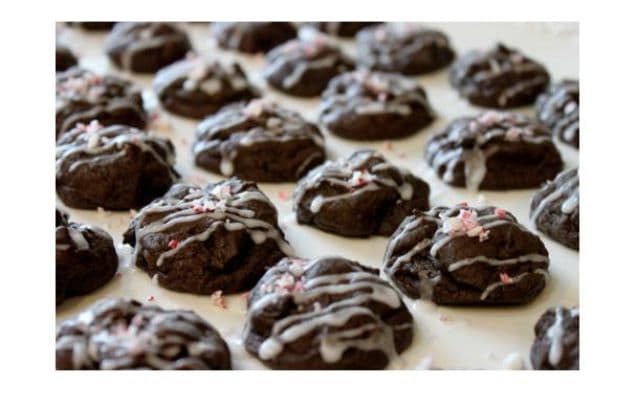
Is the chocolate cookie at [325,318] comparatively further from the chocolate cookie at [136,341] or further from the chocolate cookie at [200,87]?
the chocolate cookie at [200,87]

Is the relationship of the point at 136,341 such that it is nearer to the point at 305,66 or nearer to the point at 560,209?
the point at 560,209

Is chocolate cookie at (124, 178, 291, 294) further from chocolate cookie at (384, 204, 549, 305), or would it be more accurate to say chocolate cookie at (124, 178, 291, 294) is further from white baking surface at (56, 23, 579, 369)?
chocolate cookie at (384, 204, 549, 305)

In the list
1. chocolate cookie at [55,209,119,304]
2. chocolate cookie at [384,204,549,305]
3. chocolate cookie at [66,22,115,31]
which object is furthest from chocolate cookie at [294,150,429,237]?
chocolate cookie at [66,22,115,31]

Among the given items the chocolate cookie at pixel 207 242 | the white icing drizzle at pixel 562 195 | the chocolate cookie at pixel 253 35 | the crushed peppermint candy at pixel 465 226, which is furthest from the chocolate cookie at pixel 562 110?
the chocolate cookie at pixel 207 242

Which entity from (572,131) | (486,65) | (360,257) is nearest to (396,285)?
(360,257)

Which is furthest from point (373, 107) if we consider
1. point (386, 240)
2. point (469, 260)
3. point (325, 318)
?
point (325, 318)
